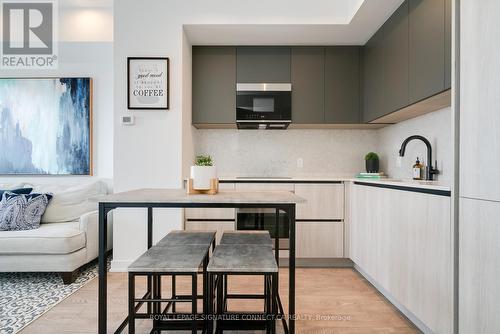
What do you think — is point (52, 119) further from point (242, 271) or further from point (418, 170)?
point (418, 170)

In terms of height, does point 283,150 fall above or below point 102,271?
above

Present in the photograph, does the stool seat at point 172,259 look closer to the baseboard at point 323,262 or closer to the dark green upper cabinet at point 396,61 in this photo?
the baseboard at point 323,262

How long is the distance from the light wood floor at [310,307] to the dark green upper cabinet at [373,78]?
1623mm

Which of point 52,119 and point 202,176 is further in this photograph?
point 52,119

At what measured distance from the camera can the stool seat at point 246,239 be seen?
1860 millimetres

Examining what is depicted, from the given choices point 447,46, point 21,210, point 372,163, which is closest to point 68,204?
point 21,210

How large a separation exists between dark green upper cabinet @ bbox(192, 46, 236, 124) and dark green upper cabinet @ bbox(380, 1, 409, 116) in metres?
1.53

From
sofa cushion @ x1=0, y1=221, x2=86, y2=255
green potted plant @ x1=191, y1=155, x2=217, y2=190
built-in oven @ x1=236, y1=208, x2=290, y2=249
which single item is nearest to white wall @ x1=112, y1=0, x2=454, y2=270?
sofa cushion @ x1=0, y1=221, x2=86, y2=255

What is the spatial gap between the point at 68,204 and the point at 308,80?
2.84 meters

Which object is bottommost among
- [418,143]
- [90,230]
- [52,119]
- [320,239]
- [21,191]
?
[320,239]

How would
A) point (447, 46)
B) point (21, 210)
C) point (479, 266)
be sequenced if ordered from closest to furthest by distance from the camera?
point (479, 266) < point (447, 46) < point (21, 210)

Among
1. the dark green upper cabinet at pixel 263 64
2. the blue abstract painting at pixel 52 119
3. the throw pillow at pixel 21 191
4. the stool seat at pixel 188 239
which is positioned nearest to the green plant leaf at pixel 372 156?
the dark green upper cabinet at pixel 263 64

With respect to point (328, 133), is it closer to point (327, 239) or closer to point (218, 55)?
point (327, 239)

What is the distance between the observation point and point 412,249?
1.97 meters
